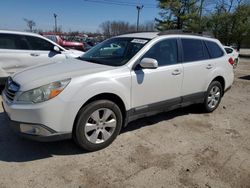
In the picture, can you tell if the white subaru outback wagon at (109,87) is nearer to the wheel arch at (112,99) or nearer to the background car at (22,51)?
the wheel arch at (112,99)

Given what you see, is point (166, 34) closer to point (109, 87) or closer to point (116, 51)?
point (116, 51)

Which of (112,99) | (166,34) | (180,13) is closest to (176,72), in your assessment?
(166,34)

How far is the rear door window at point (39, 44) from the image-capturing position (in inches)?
261

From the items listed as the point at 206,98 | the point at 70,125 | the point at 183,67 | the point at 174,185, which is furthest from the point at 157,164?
the point at 206,98

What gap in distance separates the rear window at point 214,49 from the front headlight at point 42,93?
10.9ft

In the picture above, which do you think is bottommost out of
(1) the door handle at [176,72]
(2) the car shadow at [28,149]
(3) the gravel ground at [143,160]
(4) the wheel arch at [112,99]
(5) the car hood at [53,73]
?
(3) the gravel ground at [143,160]

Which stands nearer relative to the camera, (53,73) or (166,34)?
(53,73)

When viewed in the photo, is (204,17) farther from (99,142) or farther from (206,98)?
(99,142)

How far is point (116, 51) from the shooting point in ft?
13.2

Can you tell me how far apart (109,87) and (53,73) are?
2.61 feet

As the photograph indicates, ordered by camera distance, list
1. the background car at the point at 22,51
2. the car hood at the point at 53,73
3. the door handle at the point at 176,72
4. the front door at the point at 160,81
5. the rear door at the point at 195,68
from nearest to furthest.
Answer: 1. the car hood at the point at 53,73
2. the front door at the point at 160,81
3. the door handle at the point at 176,72
4. the rear door at the point at 195,68
5. the background car at the point at 22,51

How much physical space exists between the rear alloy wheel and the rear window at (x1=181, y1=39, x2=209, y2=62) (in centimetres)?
69

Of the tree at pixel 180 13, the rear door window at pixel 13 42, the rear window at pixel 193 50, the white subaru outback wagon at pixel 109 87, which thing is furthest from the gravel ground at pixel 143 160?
the tree at pixel 180 13

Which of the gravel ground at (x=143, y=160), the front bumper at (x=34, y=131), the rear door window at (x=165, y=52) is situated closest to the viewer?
the gravel ground at (x=143, y=160)
